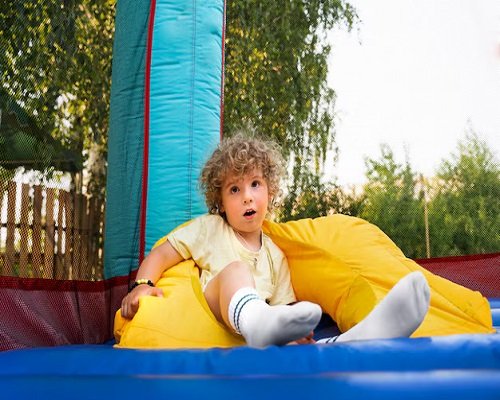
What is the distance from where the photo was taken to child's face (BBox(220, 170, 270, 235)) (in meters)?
1.56

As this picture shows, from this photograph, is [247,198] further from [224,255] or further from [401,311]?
[401,311]

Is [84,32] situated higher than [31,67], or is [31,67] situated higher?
[84,32]

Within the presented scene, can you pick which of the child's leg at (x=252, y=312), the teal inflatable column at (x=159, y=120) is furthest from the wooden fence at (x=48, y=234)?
the child's leg at (x=252, y=312)

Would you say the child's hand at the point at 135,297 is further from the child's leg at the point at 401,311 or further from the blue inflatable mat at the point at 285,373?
the child's leg at the point at 401,311

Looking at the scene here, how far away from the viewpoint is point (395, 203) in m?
2.66

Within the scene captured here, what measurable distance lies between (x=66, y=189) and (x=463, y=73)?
163cm

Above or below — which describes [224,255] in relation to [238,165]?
below

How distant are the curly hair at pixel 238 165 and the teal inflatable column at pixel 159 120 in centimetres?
21

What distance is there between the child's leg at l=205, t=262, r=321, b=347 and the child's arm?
0.15 metres

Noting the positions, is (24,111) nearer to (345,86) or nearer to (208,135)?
(208,135)

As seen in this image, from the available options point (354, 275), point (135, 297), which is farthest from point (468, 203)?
point (135, 297)

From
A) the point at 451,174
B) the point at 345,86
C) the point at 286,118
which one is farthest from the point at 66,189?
the point at 451,174

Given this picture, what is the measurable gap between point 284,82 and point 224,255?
5.15 ft

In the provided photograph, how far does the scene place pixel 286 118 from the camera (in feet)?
9.59
